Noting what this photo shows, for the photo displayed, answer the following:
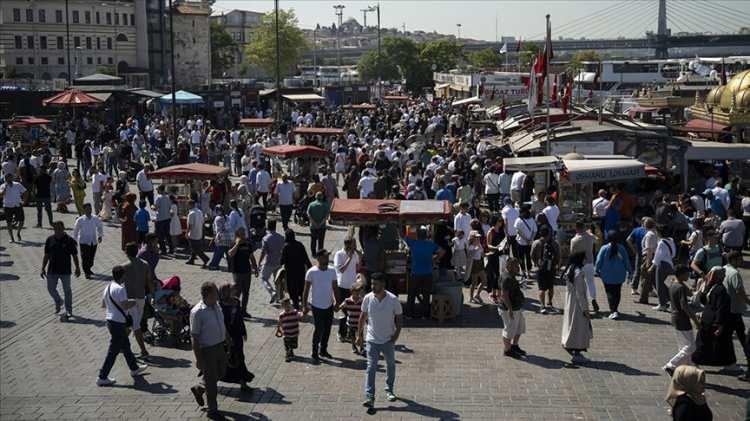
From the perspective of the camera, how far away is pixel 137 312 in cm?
1216

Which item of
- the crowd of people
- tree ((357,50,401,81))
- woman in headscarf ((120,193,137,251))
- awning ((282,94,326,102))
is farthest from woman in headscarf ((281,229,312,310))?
tree ((357,50,401,81))

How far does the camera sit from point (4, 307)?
15.0 m

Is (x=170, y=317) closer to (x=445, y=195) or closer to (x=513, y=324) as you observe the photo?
(x=513, y=324)

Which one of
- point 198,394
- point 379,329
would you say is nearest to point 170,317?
point 198,394

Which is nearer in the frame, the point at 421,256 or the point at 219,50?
the point at 421,256

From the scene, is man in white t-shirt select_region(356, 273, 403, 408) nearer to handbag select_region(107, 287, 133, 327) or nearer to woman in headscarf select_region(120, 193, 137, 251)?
handbag select_region(107, 287, 133, 327)

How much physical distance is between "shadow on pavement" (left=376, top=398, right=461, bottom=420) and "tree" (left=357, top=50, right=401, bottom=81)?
8990 cm

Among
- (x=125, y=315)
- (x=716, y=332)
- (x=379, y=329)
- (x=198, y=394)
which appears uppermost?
(x=379, y=329)

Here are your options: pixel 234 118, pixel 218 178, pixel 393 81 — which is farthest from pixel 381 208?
pixel 393 81

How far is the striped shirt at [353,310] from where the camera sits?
12.4m

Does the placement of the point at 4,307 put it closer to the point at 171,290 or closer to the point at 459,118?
the point at 171,290

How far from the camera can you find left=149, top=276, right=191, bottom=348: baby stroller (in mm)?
12656

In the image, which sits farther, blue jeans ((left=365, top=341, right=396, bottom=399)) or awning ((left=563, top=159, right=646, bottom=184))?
awning ((left=563, top=159, right=646, bottom=184))

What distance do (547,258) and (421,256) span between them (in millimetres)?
1935
